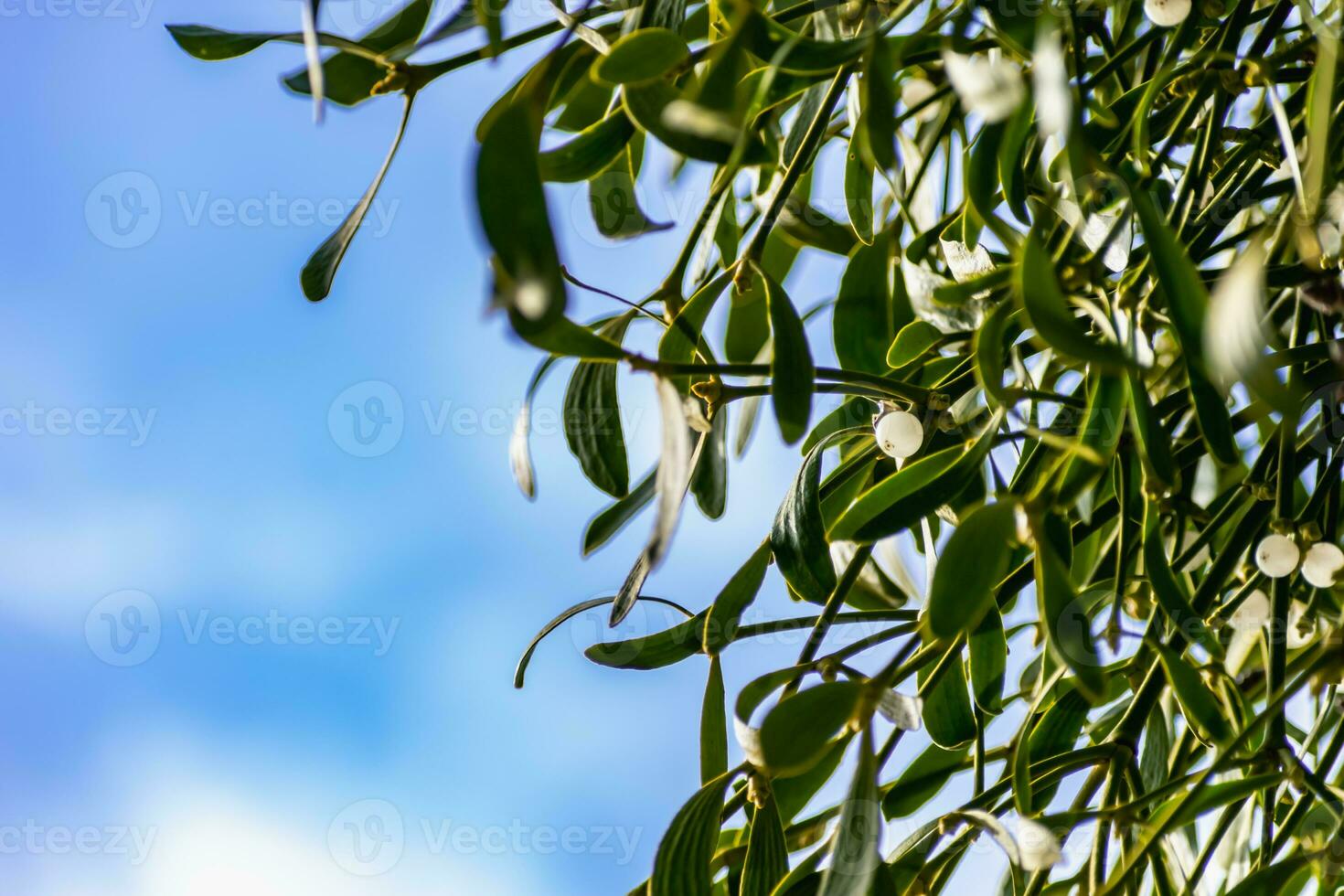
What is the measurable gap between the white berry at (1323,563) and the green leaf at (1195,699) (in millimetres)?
94

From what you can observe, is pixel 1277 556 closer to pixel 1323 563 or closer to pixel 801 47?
pixel 1323 563

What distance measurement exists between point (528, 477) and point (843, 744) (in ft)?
0.43

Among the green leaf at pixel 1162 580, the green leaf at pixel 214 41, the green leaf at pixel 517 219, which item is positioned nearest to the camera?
the green leaf at pixel 517 219

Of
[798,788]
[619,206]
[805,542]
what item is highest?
[619,206]

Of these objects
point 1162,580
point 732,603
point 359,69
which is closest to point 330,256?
point 359,69

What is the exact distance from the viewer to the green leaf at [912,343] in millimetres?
385

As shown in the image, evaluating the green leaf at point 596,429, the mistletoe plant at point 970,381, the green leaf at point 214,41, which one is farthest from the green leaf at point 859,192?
the green leaf at point 214,41

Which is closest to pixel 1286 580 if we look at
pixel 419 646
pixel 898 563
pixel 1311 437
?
pixel 1311 437

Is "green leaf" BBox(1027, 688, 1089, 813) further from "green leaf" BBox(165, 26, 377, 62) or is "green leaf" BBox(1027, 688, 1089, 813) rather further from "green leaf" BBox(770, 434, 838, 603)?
"green leaf" BBox(165, 26, 377, 62)

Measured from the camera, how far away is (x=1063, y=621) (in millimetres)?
283

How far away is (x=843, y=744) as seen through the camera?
365mm

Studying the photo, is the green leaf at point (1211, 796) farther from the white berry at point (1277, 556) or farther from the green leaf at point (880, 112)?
the green leaf at point (880, 112)

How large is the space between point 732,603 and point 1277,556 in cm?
18

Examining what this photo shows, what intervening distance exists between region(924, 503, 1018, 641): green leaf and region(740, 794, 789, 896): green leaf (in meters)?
0.11
